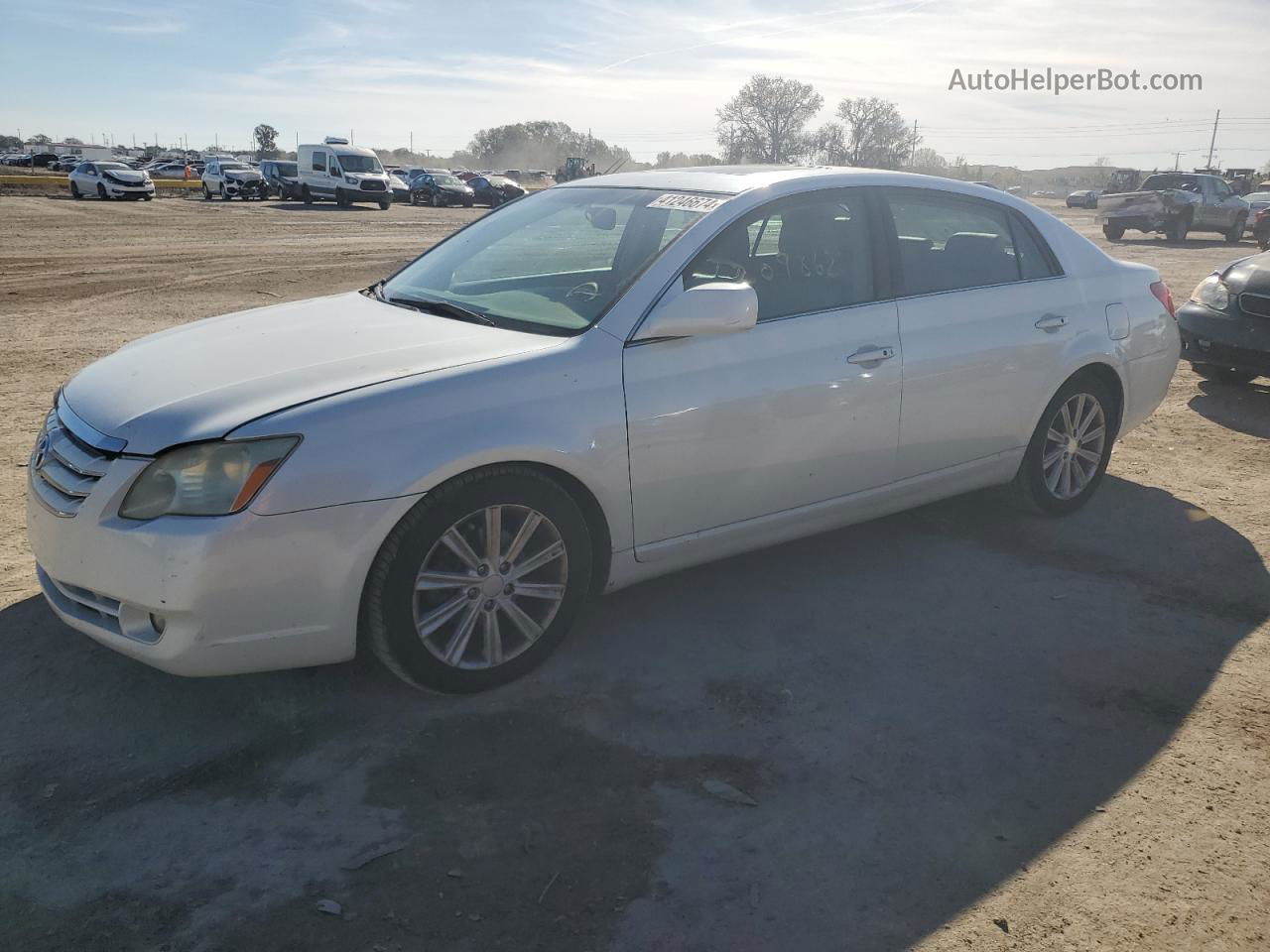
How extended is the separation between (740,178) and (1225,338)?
532 centimetres

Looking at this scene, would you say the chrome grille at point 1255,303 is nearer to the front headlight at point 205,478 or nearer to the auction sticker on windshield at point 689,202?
the auction sticker on windshield at point 689,202

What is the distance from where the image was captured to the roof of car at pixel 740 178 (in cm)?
428

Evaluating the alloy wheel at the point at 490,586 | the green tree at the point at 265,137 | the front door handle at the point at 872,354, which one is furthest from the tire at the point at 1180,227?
the green tree at the point at 265,137

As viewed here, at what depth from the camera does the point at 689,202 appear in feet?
13.7

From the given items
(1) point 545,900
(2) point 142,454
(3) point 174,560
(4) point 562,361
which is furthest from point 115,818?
(4) point 562,361

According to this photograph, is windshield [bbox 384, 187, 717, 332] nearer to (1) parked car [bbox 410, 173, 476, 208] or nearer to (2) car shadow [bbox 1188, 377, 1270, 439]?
(2) car shadow [bbox 1188, 377, 1270, 439]

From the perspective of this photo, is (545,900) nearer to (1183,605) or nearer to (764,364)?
(764,364)

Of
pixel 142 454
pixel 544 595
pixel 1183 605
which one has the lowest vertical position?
pixel 1183 605

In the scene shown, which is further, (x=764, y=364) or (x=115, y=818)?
(x=764, y=364)

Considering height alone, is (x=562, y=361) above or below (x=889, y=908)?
above

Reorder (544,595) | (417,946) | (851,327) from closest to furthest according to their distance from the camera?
(417,946) < (544,595) < (851,327)

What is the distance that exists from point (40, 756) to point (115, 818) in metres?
0.46

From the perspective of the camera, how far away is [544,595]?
3.62 metres

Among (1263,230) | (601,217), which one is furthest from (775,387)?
(1263,230)
